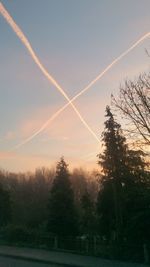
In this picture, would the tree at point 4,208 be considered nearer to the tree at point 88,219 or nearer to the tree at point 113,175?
the tree at point 88,219

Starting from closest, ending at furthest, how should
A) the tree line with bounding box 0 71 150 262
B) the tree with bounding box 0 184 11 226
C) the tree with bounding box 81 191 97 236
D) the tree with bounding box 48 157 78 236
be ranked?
the tree line with bounding box 0 71 150 262 < the tree with bounding box 48 157 78 236 < the tree with bounding box 81 191 97 236 < the tree with bounding box 0 184 11 226

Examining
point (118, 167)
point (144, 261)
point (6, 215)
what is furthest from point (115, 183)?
point (6, 215)

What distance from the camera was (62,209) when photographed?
40062 millimetres

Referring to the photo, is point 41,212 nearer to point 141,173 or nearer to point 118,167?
point 118,167

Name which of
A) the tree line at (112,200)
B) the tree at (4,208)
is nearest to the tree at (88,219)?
the tree line at (112,200)

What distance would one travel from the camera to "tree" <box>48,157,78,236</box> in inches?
1539

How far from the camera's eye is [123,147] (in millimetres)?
35719

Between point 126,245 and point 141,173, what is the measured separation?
6.06 m

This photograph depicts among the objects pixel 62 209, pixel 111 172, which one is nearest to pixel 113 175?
pixel 111 172

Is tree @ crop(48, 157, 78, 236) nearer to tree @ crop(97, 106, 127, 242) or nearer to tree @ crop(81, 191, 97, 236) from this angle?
tree @ crop(81, 191, 97, 236)

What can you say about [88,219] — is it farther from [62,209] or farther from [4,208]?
[4,208]

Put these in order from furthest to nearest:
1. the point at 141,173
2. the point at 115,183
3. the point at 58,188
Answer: the point at 58,188 < the point at 115,183 < the point at 141,173

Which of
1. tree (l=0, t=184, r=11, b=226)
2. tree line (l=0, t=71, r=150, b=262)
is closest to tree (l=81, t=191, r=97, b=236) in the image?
tree line (l=0, t=71, r=150, b=262)

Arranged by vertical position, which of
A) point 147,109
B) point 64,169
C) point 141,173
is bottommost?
point 141,173
